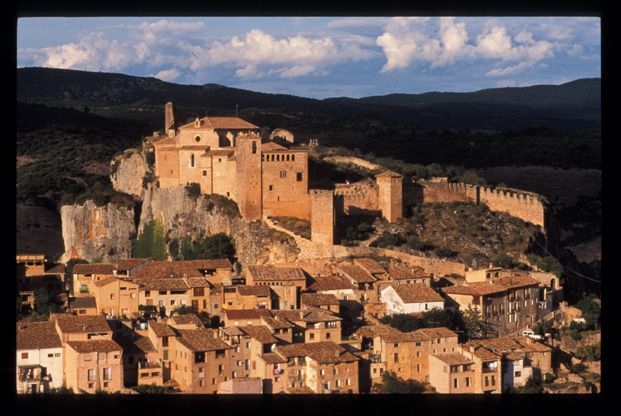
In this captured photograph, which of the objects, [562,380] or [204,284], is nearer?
[562,380]

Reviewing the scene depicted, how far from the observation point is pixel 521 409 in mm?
3045

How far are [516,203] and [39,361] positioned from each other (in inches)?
263

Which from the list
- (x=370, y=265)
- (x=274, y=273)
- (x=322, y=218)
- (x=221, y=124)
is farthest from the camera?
(x=221, y=124)

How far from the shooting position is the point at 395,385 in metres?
10.1

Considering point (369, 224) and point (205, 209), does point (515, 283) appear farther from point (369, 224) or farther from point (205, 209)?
point (205, 209)

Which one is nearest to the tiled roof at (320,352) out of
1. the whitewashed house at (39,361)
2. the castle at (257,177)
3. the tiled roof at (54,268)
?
the whitewashed house at (39,361)

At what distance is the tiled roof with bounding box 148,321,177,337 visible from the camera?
1053 cm

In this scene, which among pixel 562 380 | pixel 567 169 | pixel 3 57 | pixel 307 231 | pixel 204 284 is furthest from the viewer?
pixel 567 169

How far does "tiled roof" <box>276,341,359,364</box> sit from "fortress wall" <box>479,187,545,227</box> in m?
4.53

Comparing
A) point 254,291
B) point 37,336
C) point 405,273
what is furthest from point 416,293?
point 37,336

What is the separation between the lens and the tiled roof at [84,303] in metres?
12.1

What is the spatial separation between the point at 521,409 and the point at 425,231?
35.2 feet

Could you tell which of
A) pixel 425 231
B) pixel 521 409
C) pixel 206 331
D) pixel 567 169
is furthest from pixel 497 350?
pixel 567 169

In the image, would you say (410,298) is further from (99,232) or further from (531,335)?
(99,232)
